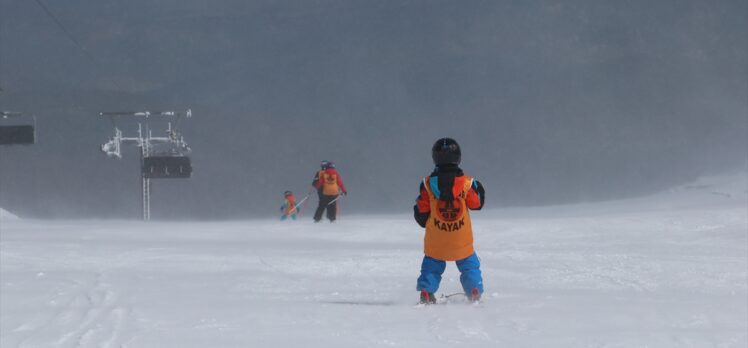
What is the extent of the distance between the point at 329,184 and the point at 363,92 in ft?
170

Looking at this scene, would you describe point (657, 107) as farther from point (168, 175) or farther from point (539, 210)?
point (168, 175)

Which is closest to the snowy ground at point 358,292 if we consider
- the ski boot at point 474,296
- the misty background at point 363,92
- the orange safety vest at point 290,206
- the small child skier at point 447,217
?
the ski boot at point 474,296

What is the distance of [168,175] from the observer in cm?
2661

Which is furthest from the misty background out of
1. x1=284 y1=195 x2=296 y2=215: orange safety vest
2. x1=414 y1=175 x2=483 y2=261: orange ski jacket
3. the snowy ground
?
x1=414 y1=175 x2=483 y2=261: orange ski jacket

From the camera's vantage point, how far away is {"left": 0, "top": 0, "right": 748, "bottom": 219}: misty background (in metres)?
55.7

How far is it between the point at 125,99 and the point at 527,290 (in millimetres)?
69750

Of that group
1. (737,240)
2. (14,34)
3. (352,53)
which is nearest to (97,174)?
(14,34)

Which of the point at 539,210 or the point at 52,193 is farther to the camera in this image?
the point at 52,193

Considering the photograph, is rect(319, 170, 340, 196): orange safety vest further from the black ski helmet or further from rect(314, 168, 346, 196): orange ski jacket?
the black ski helmet

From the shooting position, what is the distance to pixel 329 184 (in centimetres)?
1534

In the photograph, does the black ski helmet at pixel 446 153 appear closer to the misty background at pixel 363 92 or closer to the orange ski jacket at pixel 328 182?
the orange ski jacket at pixel 328 182

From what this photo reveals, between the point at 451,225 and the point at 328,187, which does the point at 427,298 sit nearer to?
the point at 451,225

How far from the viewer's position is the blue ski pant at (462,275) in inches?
207

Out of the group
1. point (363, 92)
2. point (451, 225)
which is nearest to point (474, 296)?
point (451, 225)
